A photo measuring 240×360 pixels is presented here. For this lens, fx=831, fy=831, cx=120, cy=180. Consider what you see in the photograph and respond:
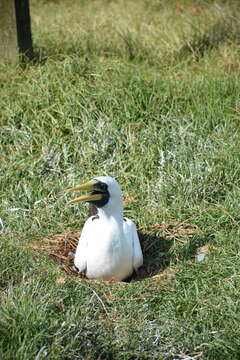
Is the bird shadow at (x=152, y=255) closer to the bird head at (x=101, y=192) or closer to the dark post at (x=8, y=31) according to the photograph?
the bird head at (x=101, y=192)

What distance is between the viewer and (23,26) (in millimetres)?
8109

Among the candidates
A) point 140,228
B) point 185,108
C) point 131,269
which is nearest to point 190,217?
point 140,228

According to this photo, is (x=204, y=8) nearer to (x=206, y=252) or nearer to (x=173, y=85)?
(x=173, y=85)

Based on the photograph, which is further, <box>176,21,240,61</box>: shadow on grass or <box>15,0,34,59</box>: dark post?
<box>176,21,240,61</box>: shadow on grass

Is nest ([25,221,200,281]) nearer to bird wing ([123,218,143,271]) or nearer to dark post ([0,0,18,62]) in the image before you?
bird wing ([123,218,143,271])

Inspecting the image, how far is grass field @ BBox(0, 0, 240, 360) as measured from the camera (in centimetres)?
510

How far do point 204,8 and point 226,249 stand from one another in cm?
492

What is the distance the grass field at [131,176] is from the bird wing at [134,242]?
0.61ft

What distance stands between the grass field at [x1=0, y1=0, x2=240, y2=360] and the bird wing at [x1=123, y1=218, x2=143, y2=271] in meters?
0.19

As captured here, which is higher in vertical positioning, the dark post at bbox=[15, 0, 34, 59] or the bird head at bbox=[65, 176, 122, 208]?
the dark post at bbox=[15, 0, 34, 59]

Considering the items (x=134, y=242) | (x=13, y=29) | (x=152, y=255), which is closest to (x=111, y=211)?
(x=134, y=242)

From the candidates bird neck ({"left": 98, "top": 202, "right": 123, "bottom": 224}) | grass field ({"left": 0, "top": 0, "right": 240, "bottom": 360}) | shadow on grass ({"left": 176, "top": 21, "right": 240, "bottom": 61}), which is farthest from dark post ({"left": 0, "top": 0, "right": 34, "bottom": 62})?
bird neck ({"left": 98, "top": 202, "right": 123, "bottom": 224})

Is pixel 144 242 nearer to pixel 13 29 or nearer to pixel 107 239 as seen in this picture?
pixel 107 239

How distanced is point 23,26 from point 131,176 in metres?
2.09
